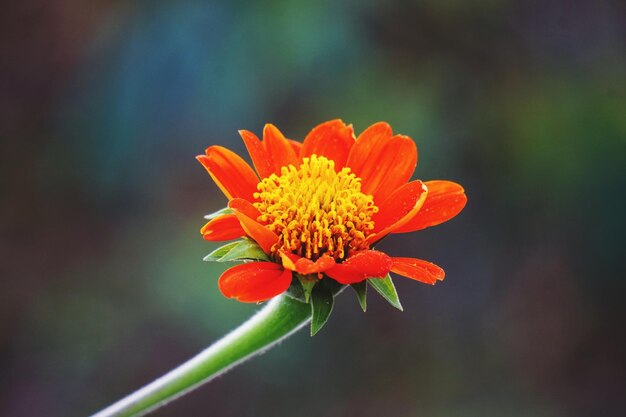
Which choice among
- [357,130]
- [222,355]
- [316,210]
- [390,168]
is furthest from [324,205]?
[357,130]

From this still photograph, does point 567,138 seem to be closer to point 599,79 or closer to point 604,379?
point 599,79

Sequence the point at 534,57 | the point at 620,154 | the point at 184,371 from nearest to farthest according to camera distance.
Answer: the point at 184,371
the point at 620,154
the point at 534,57

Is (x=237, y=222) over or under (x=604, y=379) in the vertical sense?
over

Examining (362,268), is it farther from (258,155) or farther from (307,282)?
(258,155)

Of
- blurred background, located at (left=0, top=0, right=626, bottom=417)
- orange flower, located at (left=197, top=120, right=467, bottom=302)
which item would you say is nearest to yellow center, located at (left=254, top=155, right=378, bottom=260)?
orange flower, located at (left=197, top=120, right=467, bottom=302)

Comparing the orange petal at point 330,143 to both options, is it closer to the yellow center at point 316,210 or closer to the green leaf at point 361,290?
the yellow center at point 316,210

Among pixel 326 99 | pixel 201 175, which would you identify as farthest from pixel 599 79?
pixel 201 175

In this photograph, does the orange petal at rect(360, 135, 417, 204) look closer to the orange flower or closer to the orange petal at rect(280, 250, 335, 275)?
the orange flower
